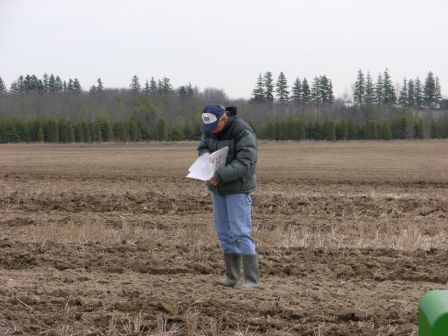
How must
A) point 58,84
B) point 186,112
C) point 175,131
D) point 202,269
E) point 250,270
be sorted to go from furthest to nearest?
point 58,84 → point 186,112 → point 175,131 → point 202,269 → point 250,270

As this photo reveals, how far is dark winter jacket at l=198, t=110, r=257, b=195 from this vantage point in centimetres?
575

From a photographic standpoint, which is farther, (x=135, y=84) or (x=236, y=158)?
(x=135, y=84)

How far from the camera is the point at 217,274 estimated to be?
657 centimetres

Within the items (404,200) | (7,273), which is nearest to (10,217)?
(7,273)

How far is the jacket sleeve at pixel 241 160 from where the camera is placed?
5730 millimetres

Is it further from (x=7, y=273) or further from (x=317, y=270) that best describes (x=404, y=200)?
(x=7, y=273)

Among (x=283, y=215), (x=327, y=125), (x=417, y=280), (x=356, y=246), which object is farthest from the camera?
(x=327, y=125)

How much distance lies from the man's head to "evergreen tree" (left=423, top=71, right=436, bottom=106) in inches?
5061

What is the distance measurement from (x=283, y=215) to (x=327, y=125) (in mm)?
78426

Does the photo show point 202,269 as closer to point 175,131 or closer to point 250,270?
point 250,270

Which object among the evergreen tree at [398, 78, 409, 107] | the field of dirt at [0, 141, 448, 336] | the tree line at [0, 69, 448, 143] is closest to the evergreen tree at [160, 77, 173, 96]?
the tree line at [0, 69, 448, 143]

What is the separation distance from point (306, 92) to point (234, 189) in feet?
408

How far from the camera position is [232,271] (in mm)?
5934

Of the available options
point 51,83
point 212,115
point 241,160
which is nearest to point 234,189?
point 241,160
